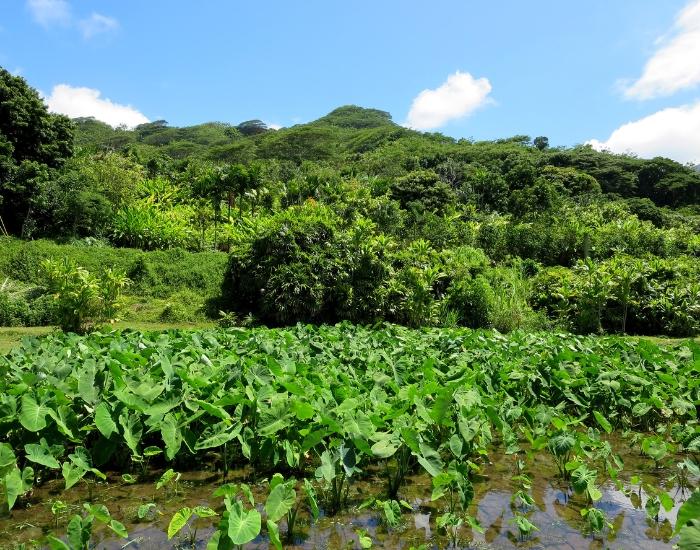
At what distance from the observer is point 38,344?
610cm

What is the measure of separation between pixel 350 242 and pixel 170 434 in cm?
1218

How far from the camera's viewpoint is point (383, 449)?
10.8 ft

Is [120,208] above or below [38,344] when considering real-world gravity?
above

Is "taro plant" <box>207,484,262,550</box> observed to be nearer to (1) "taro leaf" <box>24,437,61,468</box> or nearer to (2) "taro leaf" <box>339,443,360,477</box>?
(2) "taro leaf" <box>339,443,360,477</box>

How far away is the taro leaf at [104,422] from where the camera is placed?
336 centimetres

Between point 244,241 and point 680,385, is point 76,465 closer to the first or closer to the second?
point 680,385

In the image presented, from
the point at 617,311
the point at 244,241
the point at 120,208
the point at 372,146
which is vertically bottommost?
the point at 617,311

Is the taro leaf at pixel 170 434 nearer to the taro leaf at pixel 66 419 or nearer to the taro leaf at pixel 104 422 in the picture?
the taro leaf at pixel 104 422

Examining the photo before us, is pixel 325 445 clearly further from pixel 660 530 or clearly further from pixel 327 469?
pixel 660 530

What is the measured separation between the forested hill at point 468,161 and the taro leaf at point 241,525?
3473 cm

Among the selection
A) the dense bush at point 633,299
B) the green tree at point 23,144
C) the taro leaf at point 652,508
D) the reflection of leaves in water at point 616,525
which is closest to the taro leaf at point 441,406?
the reflection of leaves in water at point 616,525

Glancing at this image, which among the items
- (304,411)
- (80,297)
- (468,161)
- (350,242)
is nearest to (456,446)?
(304,411)

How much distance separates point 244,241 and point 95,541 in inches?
578

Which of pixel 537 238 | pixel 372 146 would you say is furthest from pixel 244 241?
pixel 372 146
